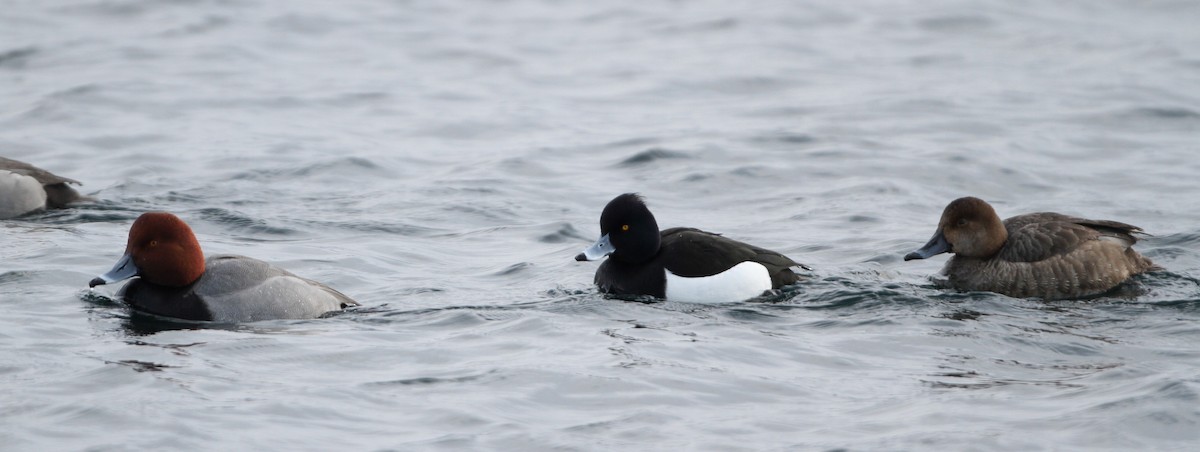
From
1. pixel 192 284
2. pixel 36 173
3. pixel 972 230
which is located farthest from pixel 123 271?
pixel 972 230

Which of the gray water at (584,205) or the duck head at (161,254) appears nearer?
the gray water at (584,205)

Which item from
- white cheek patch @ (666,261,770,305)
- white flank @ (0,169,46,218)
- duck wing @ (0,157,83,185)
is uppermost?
duck wing @ (0,157,83,185)

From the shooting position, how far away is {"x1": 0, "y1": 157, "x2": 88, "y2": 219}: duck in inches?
480

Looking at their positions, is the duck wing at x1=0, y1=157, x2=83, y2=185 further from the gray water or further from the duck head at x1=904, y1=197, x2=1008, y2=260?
the duck head at x1=904, y1=197, x2=1008, y2=260

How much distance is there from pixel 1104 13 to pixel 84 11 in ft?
54.3

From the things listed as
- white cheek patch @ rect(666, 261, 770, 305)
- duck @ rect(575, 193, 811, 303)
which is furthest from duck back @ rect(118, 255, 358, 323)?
white cheek patch @ rect(666, 261, 770, 305)

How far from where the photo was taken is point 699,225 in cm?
1277

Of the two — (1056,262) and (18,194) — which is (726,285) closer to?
(1056,262)

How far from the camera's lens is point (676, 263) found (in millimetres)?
10031

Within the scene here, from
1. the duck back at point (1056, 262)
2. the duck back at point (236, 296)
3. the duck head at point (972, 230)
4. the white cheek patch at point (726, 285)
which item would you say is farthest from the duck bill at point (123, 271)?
the duck back at point (1056, 262)

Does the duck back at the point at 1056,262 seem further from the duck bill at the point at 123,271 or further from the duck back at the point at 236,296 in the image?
the duck bill at the point at 123,271

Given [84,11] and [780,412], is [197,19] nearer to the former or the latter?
[84,11]

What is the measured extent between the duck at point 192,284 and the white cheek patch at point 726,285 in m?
2.47

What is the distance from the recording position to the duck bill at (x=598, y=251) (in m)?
10.1
